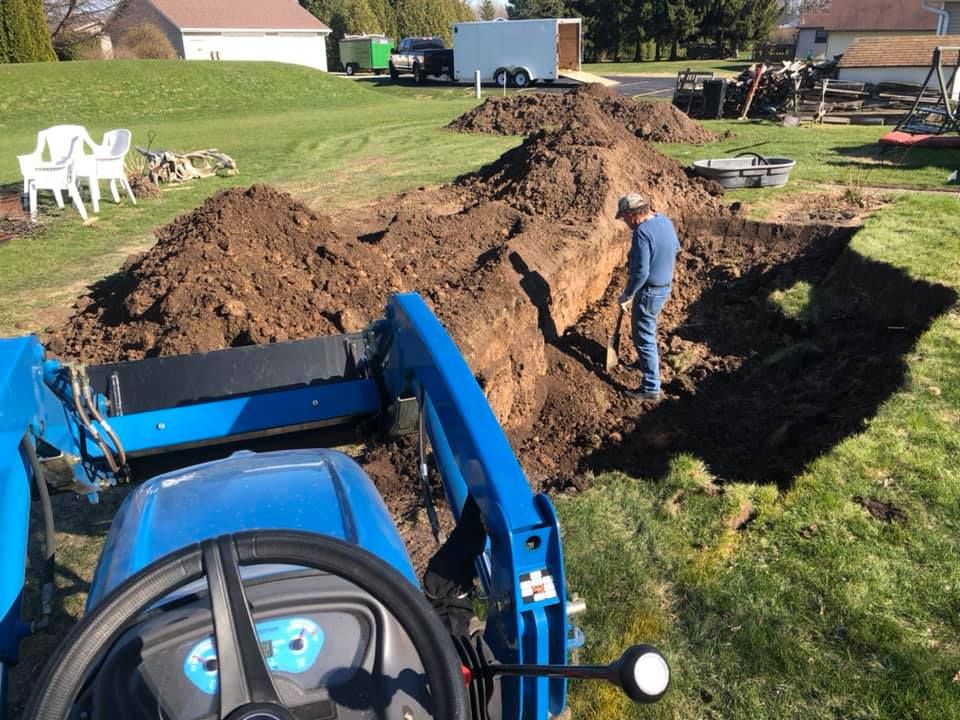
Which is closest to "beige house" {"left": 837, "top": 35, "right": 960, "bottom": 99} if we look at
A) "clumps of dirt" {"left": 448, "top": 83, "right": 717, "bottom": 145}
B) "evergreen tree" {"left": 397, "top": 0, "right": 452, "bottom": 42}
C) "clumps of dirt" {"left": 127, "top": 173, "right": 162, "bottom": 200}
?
Answer: "clumps of dirt" {"left": 448, "top": 83, "right": 717, "bottom": 145}

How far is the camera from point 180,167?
15.0 meters

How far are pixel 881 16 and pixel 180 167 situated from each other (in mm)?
44536

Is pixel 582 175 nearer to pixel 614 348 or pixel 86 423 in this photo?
pixel 614 348

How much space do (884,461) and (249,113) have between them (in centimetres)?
2785

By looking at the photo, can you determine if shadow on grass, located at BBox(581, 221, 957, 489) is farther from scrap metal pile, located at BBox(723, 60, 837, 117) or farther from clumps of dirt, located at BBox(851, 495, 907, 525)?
scrap metal pile, located at BBox(723, 60, 837, 117)

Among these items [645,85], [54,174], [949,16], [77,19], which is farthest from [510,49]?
[77,19]

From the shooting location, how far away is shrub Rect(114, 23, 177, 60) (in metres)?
45.7

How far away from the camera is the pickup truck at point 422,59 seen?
125ft

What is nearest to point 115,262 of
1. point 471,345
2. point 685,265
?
point 471,345

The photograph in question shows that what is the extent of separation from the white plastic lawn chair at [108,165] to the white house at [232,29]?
39.8 metres

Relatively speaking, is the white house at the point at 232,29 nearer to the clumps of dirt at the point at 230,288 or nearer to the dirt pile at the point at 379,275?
the dirt pile at the point at 379,275

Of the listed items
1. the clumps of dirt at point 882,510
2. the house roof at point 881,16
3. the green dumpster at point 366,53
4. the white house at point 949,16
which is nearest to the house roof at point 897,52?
the white house at point 949,16

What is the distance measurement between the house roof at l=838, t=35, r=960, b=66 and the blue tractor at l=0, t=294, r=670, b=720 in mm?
25313

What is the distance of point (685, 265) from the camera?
10266 millimetres
